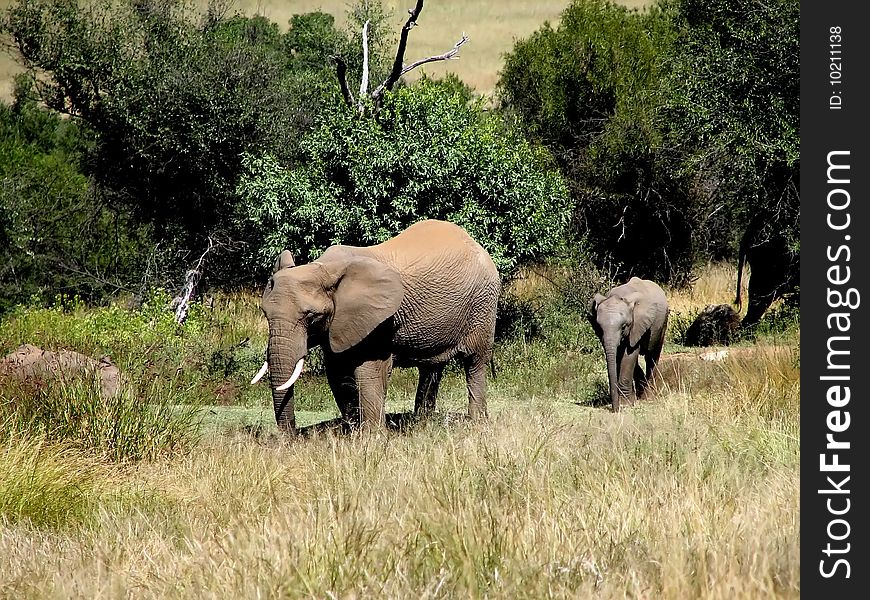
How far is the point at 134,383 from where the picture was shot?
979 cm

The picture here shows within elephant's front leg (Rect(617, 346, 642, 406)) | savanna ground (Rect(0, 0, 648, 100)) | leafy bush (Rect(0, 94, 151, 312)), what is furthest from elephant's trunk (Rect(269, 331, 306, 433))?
savanna ground (Rect(0, 0, 648, 100))

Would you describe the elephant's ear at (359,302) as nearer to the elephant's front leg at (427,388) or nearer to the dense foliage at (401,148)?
the elephant's front leg at (427,388)

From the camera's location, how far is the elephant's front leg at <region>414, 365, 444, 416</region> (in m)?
11.6

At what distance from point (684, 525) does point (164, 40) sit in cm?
1746

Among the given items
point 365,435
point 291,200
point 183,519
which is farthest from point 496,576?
point 291,200

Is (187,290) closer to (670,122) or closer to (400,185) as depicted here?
(400,185)

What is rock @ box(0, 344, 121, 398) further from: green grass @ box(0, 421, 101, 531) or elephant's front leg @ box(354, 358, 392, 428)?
elephant's front leg @ box(354, 358, 392, 428)

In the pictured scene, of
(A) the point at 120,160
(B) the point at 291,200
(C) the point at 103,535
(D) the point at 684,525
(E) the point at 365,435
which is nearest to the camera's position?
(D) the point at 684,525

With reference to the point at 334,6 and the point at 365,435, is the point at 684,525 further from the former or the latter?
the point at 334,6

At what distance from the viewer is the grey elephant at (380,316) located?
9.63m

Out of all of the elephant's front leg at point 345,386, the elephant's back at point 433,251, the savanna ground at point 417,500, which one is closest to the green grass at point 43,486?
the savanna ground at point 417,500

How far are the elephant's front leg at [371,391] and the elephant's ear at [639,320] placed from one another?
369 cm

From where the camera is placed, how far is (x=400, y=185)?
53.5ft

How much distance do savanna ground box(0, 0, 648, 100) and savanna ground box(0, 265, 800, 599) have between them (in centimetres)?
3935
